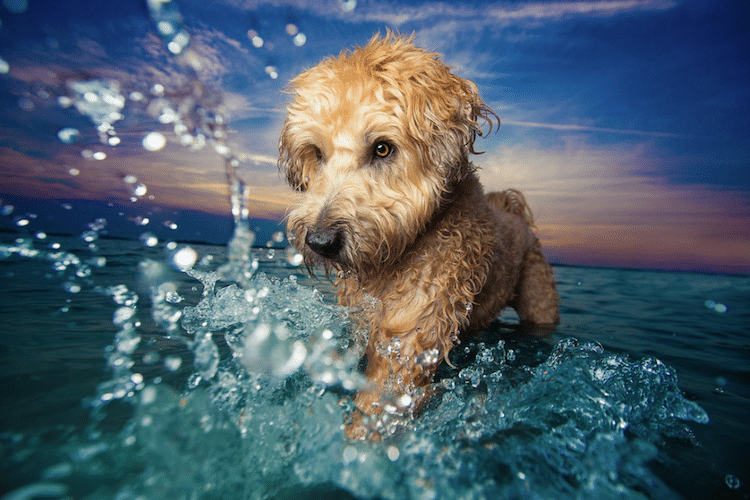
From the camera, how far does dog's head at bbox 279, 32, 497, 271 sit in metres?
2.21

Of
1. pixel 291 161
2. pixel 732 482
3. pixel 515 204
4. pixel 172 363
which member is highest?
pixel 291 161

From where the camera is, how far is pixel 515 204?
4.67 m

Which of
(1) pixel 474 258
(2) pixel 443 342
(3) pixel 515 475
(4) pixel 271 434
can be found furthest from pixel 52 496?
(1) pixel 474 258

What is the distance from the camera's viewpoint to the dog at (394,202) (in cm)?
221

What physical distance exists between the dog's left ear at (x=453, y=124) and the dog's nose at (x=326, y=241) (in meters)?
0.85

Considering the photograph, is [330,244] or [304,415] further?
[330,244]

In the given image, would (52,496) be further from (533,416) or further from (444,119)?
(444,119)

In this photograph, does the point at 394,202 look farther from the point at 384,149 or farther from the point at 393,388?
the point at 393,388

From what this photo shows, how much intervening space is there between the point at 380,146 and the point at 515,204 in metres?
2.96

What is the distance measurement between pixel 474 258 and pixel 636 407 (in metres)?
1.38

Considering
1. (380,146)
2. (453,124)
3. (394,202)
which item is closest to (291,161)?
(380,146)

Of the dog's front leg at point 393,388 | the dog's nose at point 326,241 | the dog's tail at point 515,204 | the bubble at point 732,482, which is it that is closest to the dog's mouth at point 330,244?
the dog's nose at point 326,241

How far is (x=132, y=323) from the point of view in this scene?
3525 millimetres

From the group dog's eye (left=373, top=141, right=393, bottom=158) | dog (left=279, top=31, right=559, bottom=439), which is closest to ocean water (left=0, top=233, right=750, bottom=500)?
dog (left=279, top=31, right=559, bottom=439)
